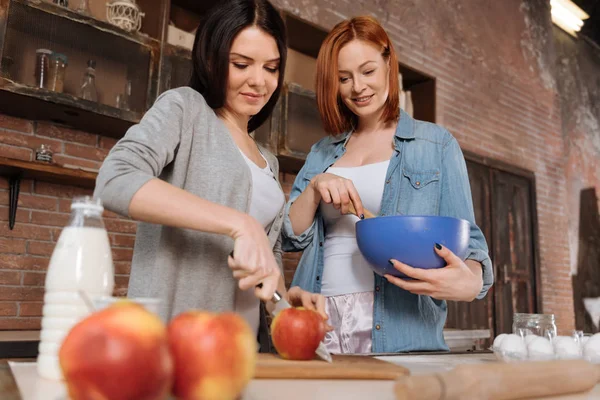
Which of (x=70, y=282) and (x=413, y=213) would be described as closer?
(x=70, y=282)

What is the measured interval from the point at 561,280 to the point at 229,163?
228 inches

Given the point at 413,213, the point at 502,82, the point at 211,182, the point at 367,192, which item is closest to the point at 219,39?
the point at 211,182

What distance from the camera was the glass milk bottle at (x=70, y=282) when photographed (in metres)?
0.71

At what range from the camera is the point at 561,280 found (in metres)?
5.89

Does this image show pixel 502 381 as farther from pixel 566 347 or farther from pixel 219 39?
pixel 219 39

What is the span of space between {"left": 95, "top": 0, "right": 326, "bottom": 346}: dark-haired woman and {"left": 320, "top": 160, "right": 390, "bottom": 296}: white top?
0.62 feet

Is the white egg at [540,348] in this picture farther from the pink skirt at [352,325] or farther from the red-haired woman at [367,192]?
the pink skirt at [352,325]

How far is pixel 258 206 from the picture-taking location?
134 cm

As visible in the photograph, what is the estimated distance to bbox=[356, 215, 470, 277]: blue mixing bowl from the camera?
1.15 meters

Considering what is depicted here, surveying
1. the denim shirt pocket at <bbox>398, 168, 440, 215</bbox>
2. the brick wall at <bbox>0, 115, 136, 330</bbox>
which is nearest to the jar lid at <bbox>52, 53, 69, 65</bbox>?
the brick wall at <bbox>0, 115, 136, 330</bbox>

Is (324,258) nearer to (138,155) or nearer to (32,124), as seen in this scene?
(138,155)

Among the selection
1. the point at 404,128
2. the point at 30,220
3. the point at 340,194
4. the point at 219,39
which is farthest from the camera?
the point at 30,220

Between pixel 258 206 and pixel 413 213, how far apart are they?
0.51m

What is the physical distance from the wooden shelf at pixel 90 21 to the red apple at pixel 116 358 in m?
2.29
